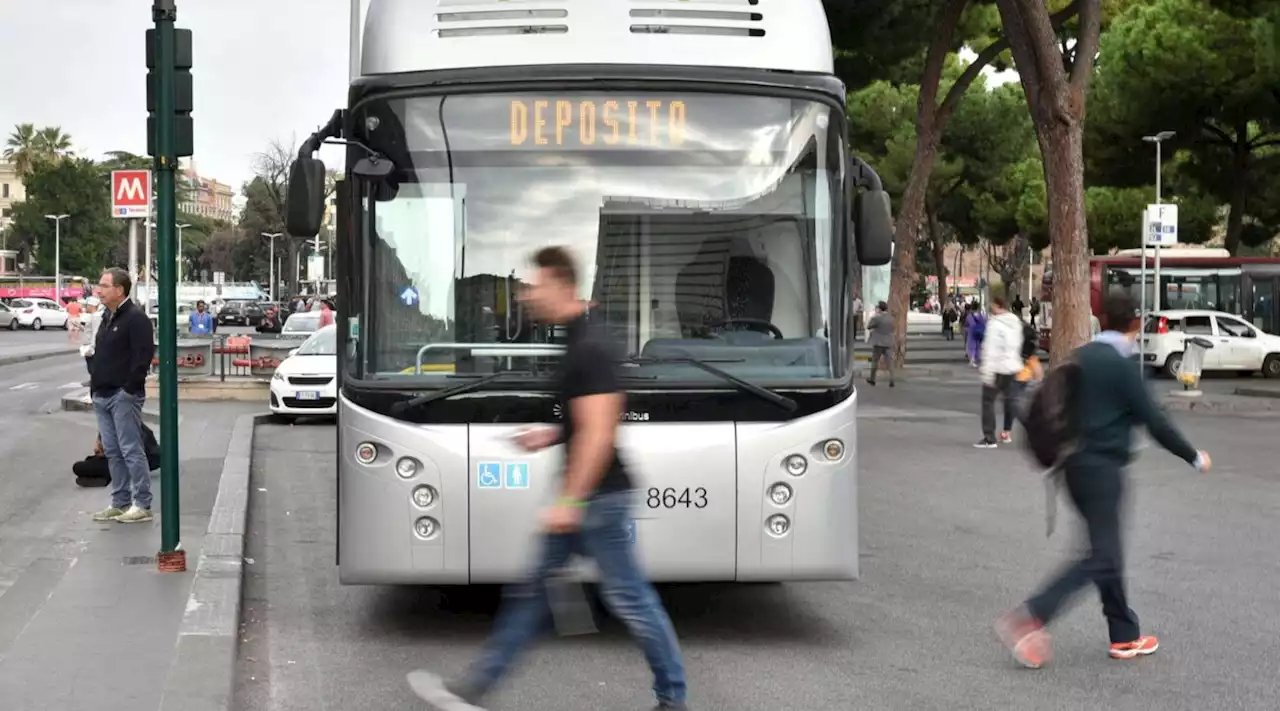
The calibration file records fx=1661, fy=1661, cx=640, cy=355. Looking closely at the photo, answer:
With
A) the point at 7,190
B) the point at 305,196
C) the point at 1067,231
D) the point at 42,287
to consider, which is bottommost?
the point at 305,196

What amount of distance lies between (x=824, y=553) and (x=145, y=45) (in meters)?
4.43

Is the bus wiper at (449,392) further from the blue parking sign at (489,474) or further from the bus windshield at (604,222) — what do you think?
the blue parking sign at (489,474)

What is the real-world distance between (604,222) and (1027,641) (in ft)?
8.41

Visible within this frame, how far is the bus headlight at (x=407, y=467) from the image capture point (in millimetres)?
7184

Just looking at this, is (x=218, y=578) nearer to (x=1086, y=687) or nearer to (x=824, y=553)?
(x=824, y=553)

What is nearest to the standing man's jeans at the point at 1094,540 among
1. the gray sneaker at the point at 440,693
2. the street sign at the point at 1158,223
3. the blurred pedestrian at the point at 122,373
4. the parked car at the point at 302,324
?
the gray sneaker at the point at 440,693

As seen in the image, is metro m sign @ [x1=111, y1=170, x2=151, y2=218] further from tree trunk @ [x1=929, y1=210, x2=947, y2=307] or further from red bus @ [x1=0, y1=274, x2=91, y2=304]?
red bus @ [x1=0, y1=274, x2=91, y2=304]

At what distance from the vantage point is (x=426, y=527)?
7191mm

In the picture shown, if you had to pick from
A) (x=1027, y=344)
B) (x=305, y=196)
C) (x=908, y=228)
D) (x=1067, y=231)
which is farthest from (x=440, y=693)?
(x=908, y=228)

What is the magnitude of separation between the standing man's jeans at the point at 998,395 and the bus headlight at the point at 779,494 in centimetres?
1035

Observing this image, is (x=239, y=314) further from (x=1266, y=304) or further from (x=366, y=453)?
(x=366, y=453)

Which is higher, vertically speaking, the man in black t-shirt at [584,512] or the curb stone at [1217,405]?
the man in black t-shirt at [584,512]

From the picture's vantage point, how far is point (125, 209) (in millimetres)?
19125

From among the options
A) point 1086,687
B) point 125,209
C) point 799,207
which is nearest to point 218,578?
point 799,207
